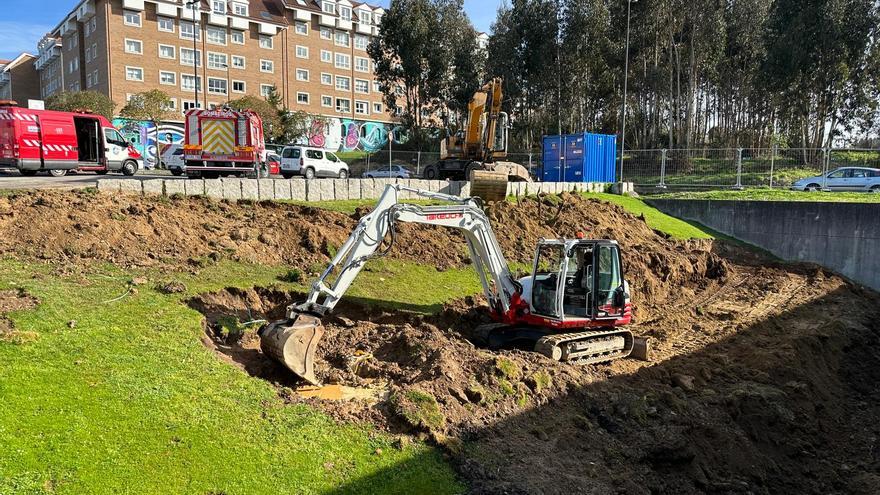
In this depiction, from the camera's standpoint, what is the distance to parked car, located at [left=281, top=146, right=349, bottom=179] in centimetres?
2675

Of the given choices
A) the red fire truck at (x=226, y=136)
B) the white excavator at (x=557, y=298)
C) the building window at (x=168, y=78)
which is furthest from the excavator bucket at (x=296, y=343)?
the building window at (x=168, y=78)

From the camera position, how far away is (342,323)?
9.60 meters

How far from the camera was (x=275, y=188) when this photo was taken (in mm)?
14117

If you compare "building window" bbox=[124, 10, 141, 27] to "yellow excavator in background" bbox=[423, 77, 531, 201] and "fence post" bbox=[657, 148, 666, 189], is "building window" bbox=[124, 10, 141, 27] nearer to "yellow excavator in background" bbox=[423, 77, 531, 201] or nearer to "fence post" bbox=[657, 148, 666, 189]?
"yellow excavator in background" bbox=[423, 77, 531, 201]

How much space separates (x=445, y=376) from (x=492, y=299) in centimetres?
295

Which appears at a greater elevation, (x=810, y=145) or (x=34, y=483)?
(x=810, y=145)

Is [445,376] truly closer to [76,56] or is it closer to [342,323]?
[342,323]

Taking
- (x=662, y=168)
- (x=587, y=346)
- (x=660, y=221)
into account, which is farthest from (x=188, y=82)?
(x=587, y=346)

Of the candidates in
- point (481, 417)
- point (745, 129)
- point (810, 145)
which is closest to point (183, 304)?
point (481, 417)

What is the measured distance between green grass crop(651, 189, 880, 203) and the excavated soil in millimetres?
6894

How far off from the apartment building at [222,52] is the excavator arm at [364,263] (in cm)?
4211

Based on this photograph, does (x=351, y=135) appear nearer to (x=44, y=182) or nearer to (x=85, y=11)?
(x=85, y=11)

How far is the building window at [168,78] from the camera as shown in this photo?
52.6 meters

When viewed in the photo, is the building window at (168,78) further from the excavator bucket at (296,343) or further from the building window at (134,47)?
A: the excavator bucket at (296,343)
